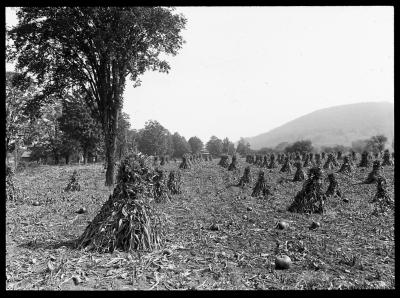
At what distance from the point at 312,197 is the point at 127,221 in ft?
22.4

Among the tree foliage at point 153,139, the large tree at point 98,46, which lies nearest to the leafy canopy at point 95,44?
the large tree at point 98,46

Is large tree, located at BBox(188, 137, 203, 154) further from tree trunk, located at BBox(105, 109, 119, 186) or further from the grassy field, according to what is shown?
the grassy field

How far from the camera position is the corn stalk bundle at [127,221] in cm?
638

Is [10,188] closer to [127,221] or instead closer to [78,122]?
[127,221]

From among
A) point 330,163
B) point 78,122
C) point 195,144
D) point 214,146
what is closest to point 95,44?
point 330,163

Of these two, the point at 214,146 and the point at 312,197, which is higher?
the point at 214,146

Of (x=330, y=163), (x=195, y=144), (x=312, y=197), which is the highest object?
(x=195, y=144)

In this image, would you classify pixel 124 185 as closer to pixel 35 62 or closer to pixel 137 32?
pixel 137 32

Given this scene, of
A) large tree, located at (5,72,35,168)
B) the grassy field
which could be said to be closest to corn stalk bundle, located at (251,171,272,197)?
the grassy field

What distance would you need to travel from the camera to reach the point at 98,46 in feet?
51.0

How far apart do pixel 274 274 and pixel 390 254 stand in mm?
2850

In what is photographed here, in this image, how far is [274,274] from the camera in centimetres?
548

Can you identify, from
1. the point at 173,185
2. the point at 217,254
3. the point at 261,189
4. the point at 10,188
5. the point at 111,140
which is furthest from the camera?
the point at 111,140
